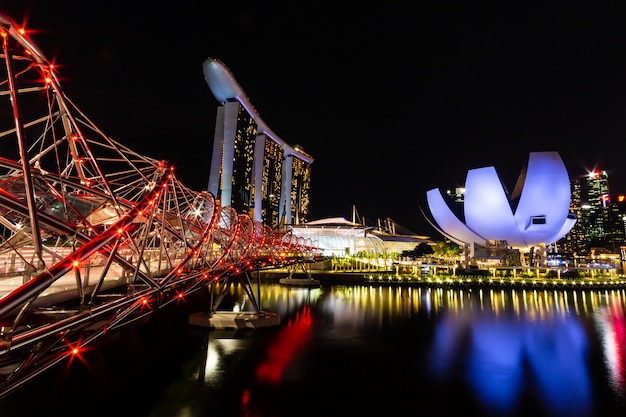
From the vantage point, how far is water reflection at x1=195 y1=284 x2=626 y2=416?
32.0 ft

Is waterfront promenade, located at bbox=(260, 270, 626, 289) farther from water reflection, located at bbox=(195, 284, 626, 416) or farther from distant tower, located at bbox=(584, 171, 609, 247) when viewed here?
distant tower, located at bbox=(584, 171, 609, 247)

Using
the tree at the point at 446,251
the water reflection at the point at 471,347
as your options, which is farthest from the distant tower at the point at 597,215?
the water reflection at the point at 471,347

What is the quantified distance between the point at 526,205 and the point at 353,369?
36.2 meters

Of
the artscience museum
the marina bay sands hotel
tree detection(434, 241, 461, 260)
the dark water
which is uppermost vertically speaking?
the marina bay sands hotel

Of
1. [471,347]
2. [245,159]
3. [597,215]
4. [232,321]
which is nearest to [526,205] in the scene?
[471,347]

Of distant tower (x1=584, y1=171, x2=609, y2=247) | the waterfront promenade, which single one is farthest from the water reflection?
distant tower (x1=584, y1=171, x2=609, y2=247)

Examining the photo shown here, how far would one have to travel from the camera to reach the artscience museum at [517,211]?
39.0m

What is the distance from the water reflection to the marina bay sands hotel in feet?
160

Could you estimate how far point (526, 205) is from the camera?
1587 inches

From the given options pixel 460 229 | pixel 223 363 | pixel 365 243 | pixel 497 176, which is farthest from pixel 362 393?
pixel 365 243

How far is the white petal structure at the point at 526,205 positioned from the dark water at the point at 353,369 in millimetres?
21643

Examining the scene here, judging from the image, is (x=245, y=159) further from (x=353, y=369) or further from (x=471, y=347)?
(x=353, y=369)

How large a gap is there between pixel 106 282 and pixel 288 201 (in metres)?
95.5

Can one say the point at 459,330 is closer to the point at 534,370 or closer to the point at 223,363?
the point at 534,370
